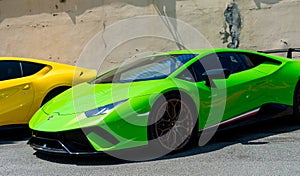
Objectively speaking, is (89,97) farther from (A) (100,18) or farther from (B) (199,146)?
(A) (100,18)

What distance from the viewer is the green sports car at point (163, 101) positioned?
404cm

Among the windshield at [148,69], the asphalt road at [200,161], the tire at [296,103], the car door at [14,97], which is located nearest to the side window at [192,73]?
the windshield at [148,69]

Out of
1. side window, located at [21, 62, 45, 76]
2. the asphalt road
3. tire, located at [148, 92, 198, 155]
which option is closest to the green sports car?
tire, located at [148, 92, 198, 155]

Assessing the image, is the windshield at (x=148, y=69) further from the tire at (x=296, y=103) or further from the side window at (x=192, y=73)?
the tire at (x=296, y=103)

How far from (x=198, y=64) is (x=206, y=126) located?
2.69ft

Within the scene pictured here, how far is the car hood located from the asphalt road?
589mm

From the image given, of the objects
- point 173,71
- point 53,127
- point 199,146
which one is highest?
point 173,71

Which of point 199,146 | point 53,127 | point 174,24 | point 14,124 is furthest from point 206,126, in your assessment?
point 174,24

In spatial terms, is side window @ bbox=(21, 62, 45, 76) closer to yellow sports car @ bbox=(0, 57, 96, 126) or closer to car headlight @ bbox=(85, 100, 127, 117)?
yellow sports car @ bbox=(0, 57, 96, 126)

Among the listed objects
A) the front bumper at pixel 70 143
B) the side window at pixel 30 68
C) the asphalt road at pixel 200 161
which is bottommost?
the asphalt road at pixel 200 161

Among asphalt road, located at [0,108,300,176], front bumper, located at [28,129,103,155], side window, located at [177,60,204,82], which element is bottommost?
asphalt road, located at [0,108,300,176]

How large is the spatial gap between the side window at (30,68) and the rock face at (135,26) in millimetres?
5296

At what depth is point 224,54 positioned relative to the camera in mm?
5215

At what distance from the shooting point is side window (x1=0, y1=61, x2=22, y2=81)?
562 centimetres
